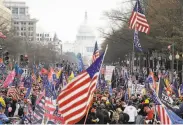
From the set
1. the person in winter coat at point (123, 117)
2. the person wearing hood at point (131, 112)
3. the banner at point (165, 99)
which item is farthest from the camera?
the person wearing hood at point (131, 112)

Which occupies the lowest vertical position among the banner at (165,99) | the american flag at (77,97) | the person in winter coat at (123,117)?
the person in winter coat at (123,117)

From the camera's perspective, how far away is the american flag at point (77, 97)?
30.9ft

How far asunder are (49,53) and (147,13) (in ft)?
202

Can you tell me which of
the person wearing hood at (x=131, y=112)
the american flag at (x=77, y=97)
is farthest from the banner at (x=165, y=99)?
the american flag at (x=77, y=97)

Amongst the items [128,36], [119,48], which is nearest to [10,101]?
[128,36]

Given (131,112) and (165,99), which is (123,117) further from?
(165,99)

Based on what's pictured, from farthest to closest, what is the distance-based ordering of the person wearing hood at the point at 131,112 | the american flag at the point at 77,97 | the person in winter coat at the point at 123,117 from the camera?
the person wearing hood at the point at 131,112 < the person in winter coat at the point at 123,117 < the american flag at the point at 77,97

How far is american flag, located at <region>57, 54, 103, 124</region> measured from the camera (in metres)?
9.41

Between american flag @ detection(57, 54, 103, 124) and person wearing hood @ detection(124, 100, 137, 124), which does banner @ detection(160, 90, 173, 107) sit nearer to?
person wearing hood @ detection(124, 100, 137, 124)

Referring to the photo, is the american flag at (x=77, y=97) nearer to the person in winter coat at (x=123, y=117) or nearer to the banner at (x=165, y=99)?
the banner at (x=165, y=99)

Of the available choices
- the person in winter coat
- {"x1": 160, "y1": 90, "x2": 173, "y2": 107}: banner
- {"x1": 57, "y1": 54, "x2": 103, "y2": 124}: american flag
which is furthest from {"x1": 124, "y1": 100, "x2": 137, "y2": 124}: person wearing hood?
{"x1": 57, "y1": 54, "x2": 103, "y2": 124}: american flag

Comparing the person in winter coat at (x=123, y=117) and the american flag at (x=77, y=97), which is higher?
the american flag at (x=77, y=97)

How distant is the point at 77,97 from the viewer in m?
9.45

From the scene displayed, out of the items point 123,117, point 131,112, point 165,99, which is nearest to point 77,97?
point 165,99
